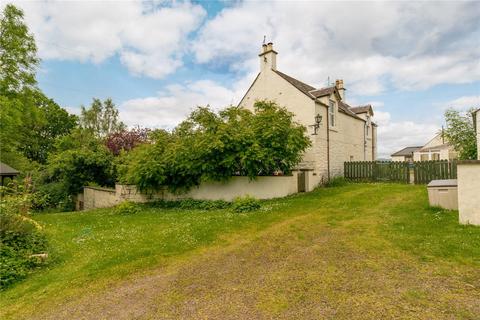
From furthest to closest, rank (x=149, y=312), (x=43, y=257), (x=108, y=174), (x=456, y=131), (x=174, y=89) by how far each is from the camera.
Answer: (x=174, y=89), (x=456, y=131), (x=108, y=174), (x=43, y=257), (x=149, y=312)

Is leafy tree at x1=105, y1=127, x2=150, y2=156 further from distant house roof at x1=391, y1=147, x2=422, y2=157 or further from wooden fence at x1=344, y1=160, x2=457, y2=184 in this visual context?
distant house roof at x1=391, y1=147, x2=422, y2=157

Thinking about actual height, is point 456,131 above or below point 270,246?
above

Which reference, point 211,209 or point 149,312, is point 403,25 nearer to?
point 211,209

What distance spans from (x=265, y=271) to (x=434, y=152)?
152 feet

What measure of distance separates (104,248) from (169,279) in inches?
120

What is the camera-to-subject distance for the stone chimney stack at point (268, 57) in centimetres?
1908

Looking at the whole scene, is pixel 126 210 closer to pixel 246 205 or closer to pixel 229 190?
pixel 229 190

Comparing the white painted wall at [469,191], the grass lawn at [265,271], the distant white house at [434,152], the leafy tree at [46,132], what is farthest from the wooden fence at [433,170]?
the leafy tree at [46,132]

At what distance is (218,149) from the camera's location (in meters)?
12.7

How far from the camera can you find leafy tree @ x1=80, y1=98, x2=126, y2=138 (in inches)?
1434

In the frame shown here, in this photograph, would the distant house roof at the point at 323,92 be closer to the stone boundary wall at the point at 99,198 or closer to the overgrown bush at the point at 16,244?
the stone boundary wall at the point at 99,198

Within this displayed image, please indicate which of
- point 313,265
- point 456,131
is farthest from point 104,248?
point 456,131

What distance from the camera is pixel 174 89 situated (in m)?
23.8

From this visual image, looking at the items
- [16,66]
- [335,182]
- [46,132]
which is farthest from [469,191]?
[46,132]
